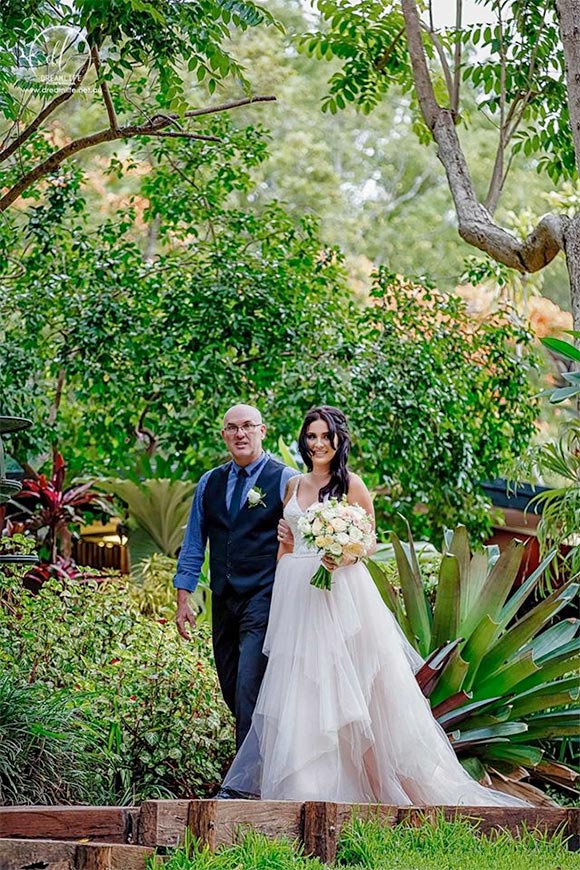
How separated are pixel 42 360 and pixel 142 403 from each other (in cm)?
112

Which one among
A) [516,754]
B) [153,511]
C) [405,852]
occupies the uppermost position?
[153,511]

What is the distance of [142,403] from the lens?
11852 mm

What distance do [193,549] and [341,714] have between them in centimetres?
131

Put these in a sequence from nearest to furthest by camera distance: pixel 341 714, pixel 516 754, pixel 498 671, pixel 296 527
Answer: pixel 341 714 < pixel 296 527 < pixel 516 754 < pixel 498 671

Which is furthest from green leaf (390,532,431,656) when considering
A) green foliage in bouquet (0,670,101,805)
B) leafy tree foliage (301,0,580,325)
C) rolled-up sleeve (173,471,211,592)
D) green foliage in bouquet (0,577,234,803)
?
green foliage in bouquet (0,670,101,805)

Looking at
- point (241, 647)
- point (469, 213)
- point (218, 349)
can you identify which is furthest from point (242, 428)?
point (218, 349)

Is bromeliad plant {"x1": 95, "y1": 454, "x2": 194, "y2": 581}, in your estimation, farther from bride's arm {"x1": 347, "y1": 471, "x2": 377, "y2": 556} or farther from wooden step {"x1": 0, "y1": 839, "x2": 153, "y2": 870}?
wooden step {"x1": 0, "y1": 839, "x2": 153, "y2": 870}

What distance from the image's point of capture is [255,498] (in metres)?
6.13

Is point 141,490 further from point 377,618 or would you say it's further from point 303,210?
point 303,210

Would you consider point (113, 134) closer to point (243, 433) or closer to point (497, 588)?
point (243, 433)

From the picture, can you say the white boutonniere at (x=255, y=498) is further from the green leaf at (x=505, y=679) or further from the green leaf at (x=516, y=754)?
the green leaf at (x=516, y=754)

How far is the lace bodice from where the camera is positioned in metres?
5.89

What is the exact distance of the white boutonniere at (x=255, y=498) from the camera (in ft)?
20.1

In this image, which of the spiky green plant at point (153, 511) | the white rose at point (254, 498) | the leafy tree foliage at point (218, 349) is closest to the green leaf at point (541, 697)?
the white rose at point (254, 498)
